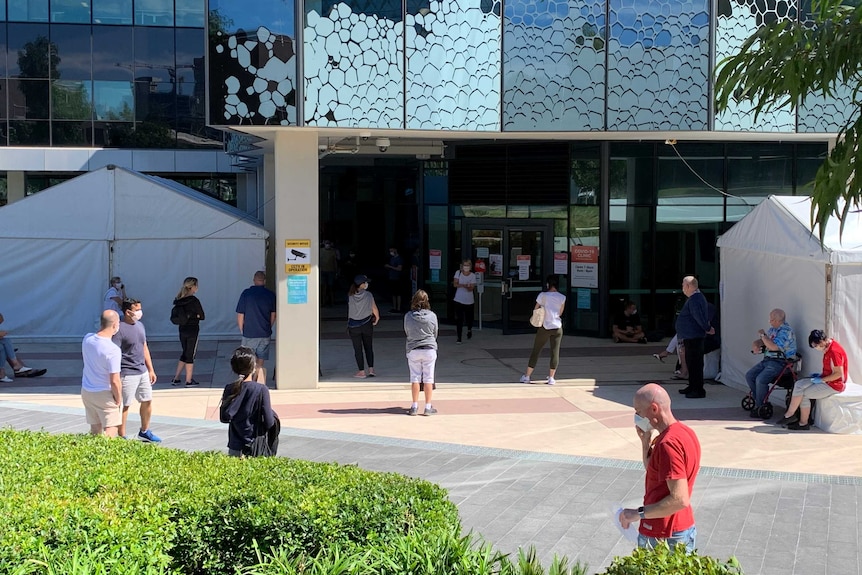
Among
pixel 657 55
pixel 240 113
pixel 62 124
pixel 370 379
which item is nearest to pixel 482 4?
pixel 657 55

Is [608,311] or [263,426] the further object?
[608,311]

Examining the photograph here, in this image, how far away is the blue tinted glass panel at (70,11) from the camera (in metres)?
30.8

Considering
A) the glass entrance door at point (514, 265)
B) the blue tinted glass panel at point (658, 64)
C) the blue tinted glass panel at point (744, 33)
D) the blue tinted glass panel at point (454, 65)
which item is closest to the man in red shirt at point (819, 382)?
the blue tinted glass panel at point (744, 33)

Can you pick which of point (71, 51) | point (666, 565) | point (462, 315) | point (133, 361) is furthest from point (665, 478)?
point (71, 51)

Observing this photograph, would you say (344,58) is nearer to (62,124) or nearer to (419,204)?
(419,204)

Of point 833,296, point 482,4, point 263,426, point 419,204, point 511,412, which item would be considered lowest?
point 511,412

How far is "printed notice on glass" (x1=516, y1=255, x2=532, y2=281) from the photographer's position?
20.7 m

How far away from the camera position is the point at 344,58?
14.0m

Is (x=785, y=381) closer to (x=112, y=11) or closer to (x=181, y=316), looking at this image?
(x=181, y=316)

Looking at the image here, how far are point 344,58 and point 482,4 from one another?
7.26 feet

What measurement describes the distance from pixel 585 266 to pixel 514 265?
1495 mm

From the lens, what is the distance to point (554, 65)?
1491cm

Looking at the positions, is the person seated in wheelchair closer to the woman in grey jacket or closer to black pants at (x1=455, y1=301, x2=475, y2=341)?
the woman in grey jacket

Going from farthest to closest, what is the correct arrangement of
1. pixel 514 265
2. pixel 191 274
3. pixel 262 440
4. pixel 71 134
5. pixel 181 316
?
pixel 71 134
pixel 514 265
pixel 191 274
pixel 181 316
pixel 262 440
